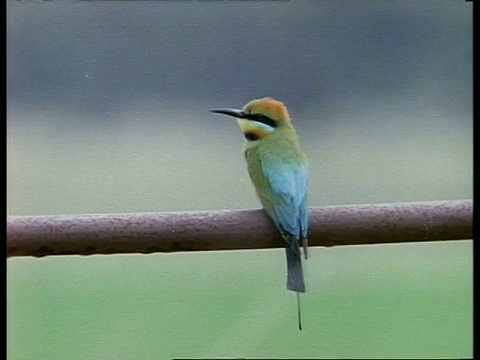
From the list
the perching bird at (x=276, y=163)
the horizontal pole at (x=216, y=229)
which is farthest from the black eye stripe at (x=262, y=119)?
the horizontal pole at (x=216, y=229)

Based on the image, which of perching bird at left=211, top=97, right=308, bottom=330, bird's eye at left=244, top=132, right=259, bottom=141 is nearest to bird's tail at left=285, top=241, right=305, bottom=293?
perching bird at left=211, top=97, right=308, bottom=330

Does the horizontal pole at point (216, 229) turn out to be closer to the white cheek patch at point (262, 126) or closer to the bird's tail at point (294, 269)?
the bird's tail at point (294, 269)

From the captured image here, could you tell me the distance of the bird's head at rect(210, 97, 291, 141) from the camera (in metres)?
1.23

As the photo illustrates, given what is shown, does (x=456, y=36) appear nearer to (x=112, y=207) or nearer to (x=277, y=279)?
(x=277, y=279)

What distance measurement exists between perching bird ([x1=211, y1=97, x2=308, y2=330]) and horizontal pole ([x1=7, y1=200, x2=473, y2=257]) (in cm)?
3

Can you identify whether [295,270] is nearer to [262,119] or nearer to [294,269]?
[294,269]

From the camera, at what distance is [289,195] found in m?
1.22

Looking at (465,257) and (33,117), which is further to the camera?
(465,257)

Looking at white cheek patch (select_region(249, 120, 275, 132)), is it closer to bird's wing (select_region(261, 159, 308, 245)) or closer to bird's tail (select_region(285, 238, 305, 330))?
bird's wing (select_region(261, 159, 308, 245))

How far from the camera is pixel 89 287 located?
1.24m


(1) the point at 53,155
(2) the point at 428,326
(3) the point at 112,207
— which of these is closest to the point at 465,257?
(2) the point at 428,326

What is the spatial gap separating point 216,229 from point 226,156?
18 centimetres

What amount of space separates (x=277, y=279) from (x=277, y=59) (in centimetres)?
40

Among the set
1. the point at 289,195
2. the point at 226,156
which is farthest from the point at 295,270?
the point at 226,156
